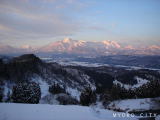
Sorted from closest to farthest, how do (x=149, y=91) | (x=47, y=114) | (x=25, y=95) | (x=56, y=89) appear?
(x=47, y=114) → (x=25, y=95) → (x=149, y=91) → (x=56, y=89)

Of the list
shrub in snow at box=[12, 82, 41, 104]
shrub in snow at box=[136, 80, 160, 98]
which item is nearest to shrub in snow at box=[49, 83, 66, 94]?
shrub in snow at box=[12, 82, 41, 104]

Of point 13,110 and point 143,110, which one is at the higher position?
point 13,110

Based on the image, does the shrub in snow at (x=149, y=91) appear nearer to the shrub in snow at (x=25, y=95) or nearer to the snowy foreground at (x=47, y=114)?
the shrub in snow at (x=25, y=95)

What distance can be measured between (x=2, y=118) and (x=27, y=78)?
81.5 meters

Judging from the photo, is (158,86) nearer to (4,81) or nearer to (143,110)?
(143,110)

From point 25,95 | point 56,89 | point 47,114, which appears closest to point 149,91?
point 56,89

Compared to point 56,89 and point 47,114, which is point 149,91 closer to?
point 56,89

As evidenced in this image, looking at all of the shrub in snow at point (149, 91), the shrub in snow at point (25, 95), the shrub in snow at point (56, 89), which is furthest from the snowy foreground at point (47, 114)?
the shrub in snow at point (56, 89)

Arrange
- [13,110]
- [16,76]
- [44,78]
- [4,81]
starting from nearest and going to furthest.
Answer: [13,110] < [4,81] < [16,76] < [44,78]

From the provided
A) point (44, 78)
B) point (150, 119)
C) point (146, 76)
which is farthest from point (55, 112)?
point (146, 76)

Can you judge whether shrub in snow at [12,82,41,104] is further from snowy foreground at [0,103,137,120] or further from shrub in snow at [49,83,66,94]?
snowy foreground at [0,103,137,120]

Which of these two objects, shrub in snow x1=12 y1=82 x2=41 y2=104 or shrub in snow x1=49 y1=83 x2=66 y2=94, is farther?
shrub in snow x1=49 y1=83 x2=66 y2=94

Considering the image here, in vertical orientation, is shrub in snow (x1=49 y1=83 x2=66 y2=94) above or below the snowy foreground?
Answer: below

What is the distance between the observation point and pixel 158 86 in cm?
5462
